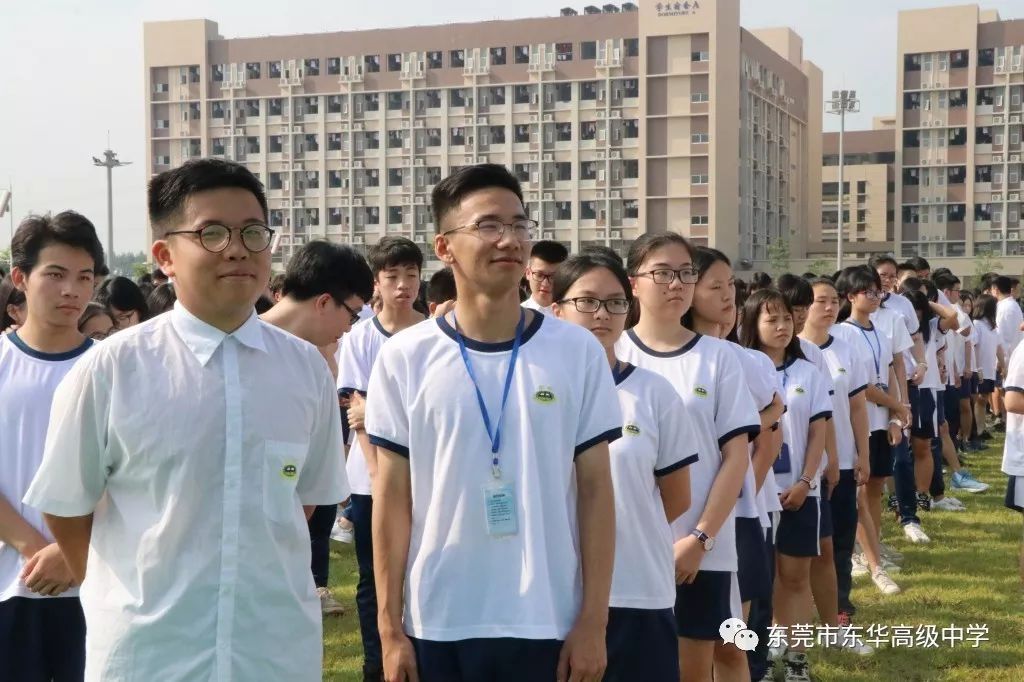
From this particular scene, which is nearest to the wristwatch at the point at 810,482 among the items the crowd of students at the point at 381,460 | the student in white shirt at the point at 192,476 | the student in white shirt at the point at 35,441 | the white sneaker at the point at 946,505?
the crowd of students at the point at 381,460

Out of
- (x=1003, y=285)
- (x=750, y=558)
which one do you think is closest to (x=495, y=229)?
(x=750, y=558)

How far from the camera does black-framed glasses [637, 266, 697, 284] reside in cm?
389

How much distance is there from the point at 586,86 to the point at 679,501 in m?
57.9

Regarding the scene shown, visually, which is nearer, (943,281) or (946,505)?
(946,505)

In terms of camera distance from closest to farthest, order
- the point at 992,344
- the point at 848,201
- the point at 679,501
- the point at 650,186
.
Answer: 1. the point at 679,501
2. the point at 992,344
3. the point at 650,186
4. the point at 848,201

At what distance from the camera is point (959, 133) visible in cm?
6244

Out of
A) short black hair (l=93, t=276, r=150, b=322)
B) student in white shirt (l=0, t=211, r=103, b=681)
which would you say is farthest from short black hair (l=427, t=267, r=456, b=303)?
student in white shirt (l=0, t=211, r=103, b=681)

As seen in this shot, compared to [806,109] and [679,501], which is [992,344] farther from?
[806,109]

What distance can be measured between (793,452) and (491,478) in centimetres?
311

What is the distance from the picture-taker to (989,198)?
200 ft

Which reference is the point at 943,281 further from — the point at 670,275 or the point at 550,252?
the point at 670,275

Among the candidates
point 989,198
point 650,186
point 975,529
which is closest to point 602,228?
point 650,186

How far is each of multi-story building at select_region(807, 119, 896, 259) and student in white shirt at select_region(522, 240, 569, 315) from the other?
64.6 meters

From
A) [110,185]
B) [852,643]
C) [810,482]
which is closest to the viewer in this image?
[810,482]
